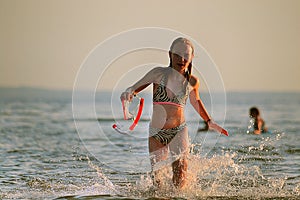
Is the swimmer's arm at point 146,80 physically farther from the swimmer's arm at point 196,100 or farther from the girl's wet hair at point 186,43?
the swimmer's arm at point 196,100

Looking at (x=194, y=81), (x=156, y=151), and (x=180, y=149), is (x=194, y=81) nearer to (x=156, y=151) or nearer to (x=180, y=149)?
(x=180, y=149)

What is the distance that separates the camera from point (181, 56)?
819cm

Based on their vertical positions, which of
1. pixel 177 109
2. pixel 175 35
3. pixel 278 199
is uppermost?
pixel 175 35

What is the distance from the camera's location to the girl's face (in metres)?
8.16

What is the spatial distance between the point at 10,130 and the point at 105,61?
12926 millimetres

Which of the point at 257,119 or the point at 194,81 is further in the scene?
the point at 257,119

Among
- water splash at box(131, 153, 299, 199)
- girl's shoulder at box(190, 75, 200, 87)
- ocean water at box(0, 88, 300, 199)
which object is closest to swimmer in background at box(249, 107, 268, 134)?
ocean water at box(0, 88, 300, 199)

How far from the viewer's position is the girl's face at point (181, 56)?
816cm

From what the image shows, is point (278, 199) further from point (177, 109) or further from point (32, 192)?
point (32, 192)

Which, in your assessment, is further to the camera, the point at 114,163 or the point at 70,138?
the point at 70,138

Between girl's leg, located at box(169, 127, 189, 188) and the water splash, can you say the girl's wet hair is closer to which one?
Answer: girl's leg, located at box(169, 127, 189, 188)

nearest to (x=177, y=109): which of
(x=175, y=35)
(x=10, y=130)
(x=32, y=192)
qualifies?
(x=175, y=35)

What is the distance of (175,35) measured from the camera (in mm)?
8664

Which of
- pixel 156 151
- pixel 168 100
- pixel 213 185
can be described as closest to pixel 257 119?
pixel 213 185
